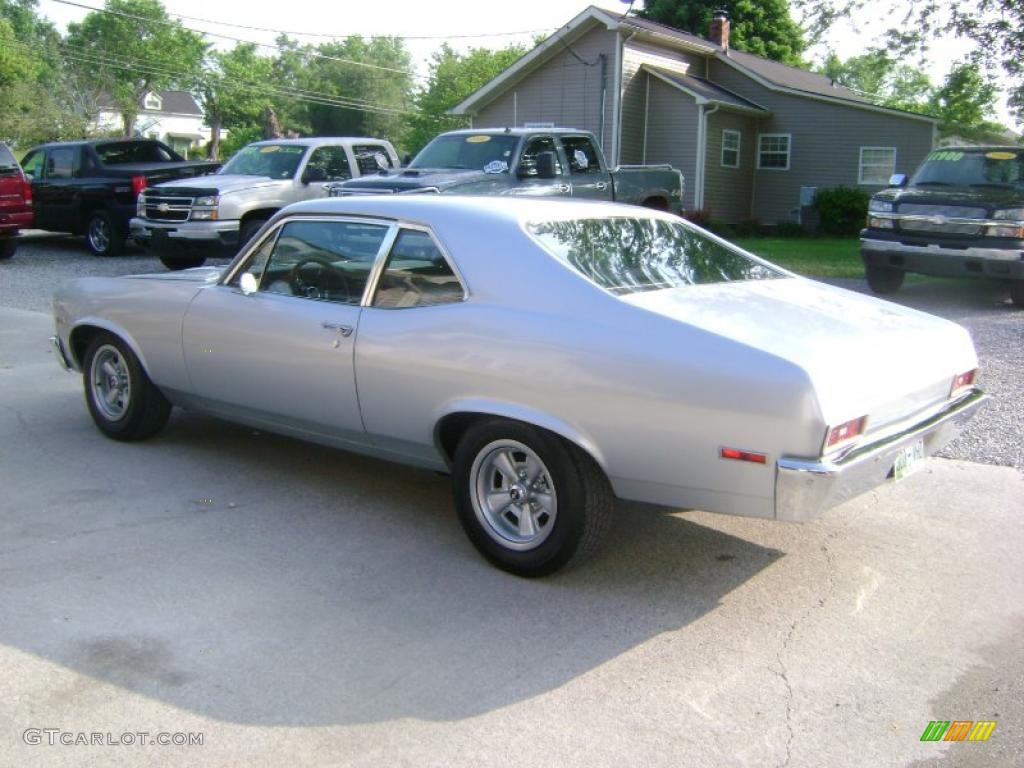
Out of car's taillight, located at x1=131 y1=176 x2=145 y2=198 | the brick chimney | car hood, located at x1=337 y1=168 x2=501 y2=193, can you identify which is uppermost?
the brick chimney

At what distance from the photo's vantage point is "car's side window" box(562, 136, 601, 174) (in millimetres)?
13812

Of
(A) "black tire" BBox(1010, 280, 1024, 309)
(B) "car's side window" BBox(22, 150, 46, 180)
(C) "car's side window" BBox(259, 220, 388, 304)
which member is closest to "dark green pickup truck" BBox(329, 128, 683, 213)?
(A) "black tire" BBox(1010, 280, 1024, 309)

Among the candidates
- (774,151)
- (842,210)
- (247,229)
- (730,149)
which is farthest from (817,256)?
(774,151)

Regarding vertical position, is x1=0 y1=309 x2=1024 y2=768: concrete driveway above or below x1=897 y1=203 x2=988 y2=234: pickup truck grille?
below

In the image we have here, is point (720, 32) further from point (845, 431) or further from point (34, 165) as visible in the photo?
point (845, 431)

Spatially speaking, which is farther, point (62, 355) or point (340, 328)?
point (62, 355)

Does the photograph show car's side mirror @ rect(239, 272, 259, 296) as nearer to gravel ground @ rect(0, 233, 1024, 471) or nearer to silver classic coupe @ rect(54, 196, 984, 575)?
silver classic coupe @ rect(54, 196, 984, 575)

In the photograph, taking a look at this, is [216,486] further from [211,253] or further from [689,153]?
[689,153]

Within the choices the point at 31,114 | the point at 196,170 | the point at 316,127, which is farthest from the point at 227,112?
the point at 196,170

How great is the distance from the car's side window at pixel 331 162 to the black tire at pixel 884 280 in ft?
25.1

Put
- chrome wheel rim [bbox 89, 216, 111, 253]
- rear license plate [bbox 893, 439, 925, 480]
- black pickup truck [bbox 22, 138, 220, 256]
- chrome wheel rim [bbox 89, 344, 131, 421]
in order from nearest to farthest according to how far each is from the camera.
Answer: rear license plate [bbox 893, 439, 925, 480] → chrome wheel rim [bbox 89, 344, 131, 421] → black pickup truck [bbox 22, 138, 220, 256] → chrome wheel rim [bbox 89, 216, 111, 253]

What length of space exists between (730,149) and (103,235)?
17269 mm

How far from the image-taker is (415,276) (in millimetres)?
4855

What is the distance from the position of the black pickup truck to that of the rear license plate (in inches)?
584
